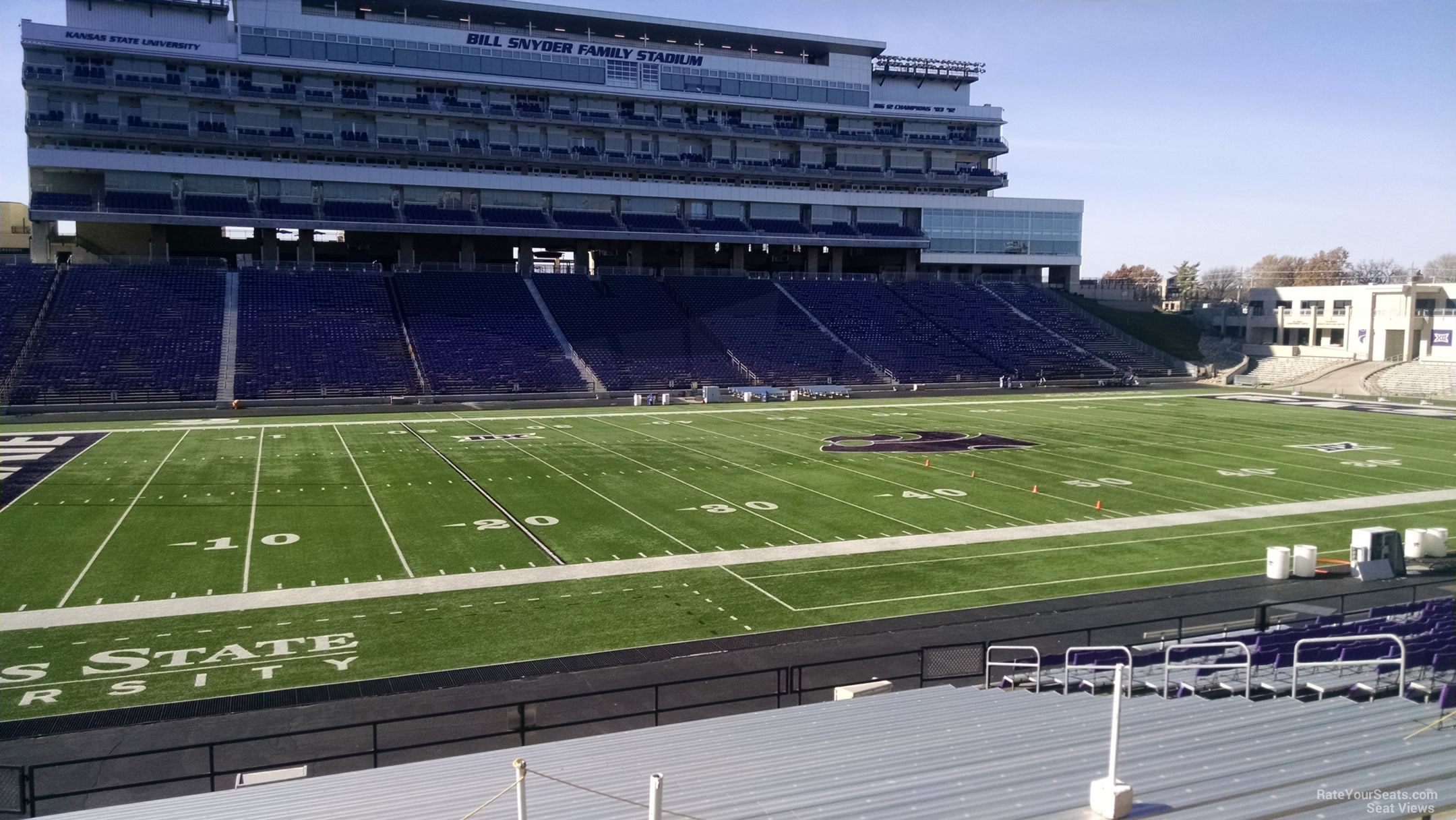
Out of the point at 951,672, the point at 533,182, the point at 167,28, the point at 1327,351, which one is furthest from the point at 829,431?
the point at 167,28

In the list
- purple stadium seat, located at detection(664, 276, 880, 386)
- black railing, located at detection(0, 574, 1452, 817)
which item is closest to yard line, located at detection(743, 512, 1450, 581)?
black railing, located at detection(0, 574, 1452, 817)

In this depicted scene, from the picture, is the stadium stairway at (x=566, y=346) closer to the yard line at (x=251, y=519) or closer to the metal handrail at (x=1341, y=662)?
the yard line at (x=251, y=519)

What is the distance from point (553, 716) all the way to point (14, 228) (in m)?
75.0

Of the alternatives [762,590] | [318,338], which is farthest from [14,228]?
[762,590]

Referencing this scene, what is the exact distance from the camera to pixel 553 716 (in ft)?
44.2

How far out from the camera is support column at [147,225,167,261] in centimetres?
6341

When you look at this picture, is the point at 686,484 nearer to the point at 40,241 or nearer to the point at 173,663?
the point at 173,663

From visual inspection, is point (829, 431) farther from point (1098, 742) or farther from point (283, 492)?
point (1098, 742)

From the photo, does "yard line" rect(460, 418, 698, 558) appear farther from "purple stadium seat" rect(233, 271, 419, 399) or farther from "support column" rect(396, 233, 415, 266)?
"support column" rect(396, 233, 415, 266)

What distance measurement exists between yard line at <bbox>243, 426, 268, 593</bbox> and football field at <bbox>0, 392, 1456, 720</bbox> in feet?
0.30

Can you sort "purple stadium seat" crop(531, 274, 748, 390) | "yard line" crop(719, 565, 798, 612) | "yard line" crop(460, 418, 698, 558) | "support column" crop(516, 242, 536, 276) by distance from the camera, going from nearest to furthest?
"yard line" crop(719, 565, 798, 612)
"yard line" crop(460, 418, 698, 558)
"purple stadium seat" crop(531, 274, 748, 390)
"support column" crop(516, 242, 536, 276)

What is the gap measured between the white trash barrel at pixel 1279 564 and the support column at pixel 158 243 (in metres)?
65.4

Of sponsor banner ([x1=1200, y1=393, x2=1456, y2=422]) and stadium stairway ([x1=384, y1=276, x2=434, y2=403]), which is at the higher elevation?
stadium stairway ([x1=384, y1=276, x2=434, y2=403])

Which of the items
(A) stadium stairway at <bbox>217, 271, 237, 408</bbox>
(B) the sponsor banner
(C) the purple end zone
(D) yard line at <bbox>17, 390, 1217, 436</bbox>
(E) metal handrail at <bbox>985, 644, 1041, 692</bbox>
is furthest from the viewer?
(B) the sponsor banner
